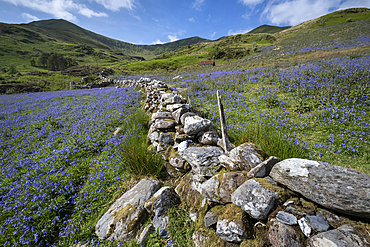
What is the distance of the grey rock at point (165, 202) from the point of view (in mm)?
3037

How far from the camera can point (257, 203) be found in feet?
6.53

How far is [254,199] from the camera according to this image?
2.02 metres

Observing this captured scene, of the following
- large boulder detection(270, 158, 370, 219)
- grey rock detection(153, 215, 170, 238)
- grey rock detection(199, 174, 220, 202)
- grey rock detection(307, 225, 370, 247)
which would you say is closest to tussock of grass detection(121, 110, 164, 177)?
grey rock detection(153, 215, 170, 238)

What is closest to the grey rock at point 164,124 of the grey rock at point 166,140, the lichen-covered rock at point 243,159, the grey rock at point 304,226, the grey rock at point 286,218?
the grey rock at point 166,140

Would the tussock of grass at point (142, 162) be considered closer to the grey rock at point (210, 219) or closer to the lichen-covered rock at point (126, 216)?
the lichen-covered rock at point (126, 216)

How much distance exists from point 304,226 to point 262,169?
79 centimetres

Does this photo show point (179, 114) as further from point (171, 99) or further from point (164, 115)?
point (171, 99)

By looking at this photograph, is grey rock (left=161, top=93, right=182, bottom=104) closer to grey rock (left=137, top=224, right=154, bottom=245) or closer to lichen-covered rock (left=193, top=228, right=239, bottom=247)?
grey rock (left=137, top=224, right=154, bottom=245)

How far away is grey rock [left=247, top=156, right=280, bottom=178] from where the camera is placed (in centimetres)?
227

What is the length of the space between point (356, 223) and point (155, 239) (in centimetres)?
295

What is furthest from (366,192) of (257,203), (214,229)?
(214,229)

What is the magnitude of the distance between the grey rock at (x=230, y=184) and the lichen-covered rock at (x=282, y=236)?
0.67 metres

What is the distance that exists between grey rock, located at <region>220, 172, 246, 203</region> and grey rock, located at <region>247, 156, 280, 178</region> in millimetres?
164

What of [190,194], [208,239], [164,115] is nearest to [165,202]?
[190,194]
